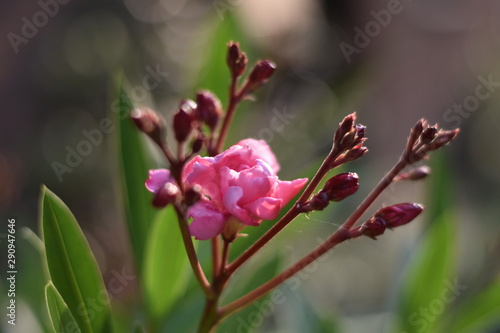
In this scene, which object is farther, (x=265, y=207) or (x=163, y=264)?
(x=163, y=264)

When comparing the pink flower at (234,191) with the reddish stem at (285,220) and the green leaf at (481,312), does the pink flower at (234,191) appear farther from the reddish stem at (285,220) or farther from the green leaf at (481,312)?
the green leaf at (481,312)

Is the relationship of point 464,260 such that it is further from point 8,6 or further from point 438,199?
point 8,6

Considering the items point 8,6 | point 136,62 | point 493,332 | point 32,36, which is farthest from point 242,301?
point 8,6

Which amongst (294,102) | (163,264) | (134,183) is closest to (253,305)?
(163,264)

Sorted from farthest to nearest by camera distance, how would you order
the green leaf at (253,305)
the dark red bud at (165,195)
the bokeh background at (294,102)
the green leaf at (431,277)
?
the bokeh background at (294,102) → the green leaf at (431,277) → the green leaf at (253,305) → the dark red bud at (165,195)

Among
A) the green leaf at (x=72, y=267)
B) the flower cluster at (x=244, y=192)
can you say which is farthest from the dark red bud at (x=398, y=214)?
the green leaf at (x=72, y=267)

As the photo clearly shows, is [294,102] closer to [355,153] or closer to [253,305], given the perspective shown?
[253,305]

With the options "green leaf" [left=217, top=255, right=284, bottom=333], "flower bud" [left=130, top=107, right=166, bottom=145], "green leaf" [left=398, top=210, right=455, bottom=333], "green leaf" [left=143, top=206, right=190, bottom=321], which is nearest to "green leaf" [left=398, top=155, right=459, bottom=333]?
"green leaf" [left=398, top=210, right=455, bottom=333]
